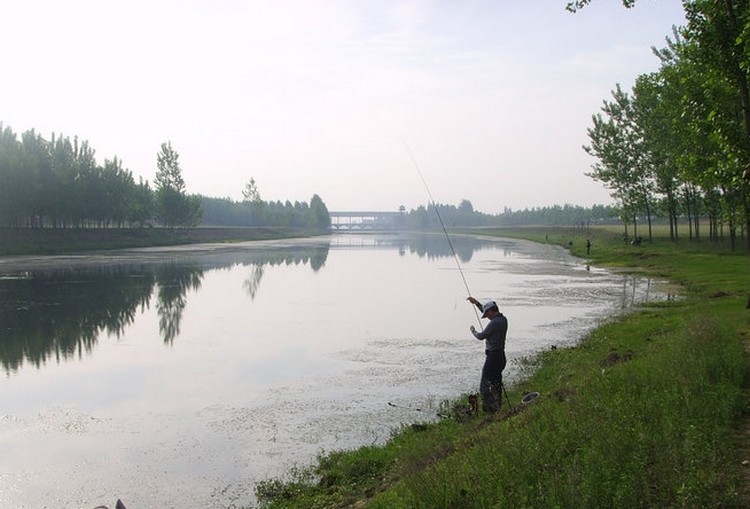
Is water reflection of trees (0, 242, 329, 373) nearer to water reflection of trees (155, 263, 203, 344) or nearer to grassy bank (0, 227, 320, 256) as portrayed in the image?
water reflection of trees (155, 263, 203, 344)

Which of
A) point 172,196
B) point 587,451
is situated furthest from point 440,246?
point 587,451

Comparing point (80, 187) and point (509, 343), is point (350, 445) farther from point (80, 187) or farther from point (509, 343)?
point (80, 187)

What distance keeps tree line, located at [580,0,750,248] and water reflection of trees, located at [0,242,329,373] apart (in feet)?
65.8

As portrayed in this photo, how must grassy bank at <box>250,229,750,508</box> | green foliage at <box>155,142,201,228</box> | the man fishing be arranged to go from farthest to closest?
1. green foliage at <box>155,142,201,228</box>
2. the man fishing
3. grassy bank at <box>250,229,750,508</box>

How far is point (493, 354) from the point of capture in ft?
42.1

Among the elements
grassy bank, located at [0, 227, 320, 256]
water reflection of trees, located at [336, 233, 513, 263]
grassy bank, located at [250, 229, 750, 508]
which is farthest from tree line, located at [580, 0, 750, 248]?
grassy bank, located at [0, 227, 320, 256]

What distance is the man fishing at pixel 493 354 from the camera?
1269 cm

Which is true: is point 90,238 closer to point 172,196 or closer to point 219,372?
point 172,196

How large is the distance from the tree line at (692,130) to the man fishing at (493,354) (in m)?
6.83

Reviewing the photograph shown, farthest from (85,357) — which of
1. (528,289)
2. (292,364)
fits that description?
(528,289)

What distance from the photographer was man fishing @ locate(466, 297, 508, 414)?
41.6 ft

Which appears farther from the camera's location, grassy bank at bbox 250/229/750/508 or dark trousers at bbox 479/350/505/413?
dark trousers at bbox 479/350/505/413

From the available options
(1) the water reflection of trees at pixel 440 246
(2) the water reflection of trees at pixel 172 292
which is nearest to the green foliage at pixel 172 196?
(1) the water reflection of trees at pixel 440 246

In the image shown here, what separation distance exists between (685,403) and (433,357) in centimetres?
1196
